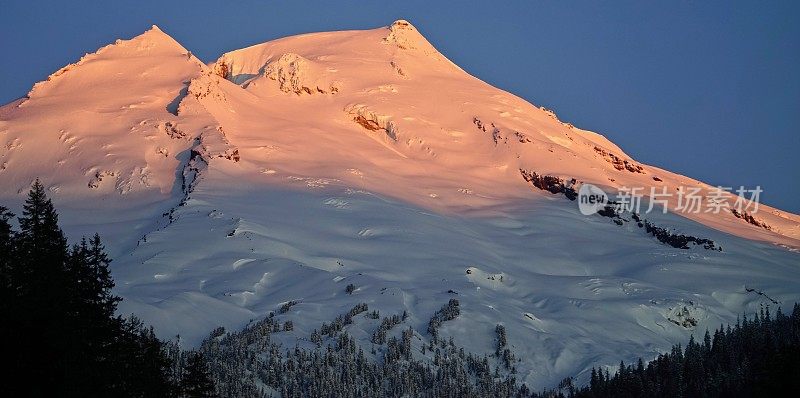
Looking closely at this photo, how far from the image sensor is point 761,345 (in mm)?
192750

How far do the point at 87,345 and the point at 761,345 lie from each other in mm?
156487

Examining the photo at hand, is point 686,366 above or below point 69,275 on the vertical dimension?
below

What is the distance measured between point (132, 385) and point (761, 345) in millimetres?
149335

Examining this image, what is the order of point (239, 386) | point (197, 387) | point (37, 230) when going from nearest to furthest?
→ point (37, 230)
point (197, 387)
point (239, 386)

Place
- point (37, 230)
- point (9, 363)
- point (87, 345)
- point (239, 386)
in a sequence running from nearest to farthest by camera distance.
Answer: point (9, 363), point (87, 345), point (37, 230), point (239, 386)

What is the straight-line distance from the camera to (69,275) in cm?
5403

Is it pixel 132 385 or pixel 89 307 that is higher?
pixel 89 307

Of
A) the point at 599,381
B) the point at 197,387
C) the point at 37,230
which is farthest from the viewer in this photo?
the point at 599,381

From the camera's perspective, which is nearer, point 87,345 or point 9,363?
point 9,363

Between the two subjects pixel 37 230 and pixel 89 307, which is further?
pixel 37 230

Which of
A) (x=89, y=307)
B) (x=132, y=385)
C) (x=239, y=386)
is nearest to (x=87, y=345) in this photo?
(x=89, y=307)

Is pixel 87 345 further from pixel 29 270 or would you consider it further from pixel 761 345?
pixel 761 345

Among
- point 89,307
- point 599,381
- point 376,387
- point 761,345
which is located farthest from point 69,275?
point 761,345

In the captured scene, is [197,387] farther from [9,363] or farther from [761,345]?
[761,345]
